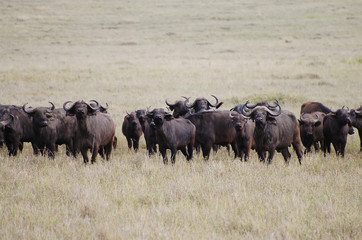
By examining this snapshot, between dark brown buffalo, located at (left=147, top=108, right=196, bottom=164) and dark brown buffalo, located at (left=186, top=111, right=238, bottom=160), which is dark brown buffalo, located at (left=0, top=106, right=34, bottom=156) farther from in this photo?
dark brown buffalo, located at (left=186, top=111, right=238, bottom=160)

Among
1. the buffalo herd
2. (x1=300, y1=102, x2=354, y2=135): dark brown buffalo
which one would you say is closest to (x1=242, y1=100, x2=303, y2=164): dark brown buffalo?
the buffalo herd

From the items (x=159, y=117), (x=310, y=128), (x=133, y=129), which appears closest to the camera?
(x=159, y=117)

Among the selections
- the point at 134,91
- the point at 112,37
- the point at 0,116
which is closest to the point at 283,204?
the point at 0,116

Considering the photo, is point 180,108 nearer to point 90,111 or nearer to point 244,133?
point 244,133

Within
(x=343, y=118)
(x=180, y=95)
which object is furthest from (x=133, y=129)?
(x=180, y=95)

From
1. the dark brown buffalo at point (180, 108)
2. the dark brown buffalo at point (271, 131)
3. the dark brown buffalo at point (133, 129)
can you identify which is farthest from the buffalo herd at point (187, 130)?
the dark brown buffalo at point (180, 108)

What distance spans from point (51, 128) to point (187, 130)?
3.28 meters

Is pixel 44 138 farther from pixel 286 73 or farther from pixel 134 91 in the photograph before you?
pixel 286 73

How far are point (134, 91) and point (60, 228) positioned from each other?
760 inches

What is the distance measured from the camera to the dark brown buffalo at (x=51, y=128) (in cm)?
1134

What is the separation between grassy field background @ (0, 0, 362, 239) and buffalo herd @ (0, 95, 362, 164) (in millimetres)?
456

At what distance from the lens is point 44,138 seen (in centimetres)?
1154

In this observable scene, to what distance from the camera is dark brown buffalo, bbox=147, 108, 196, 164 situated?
10914 mm

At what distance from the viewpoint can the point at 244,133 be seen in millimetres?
11398
